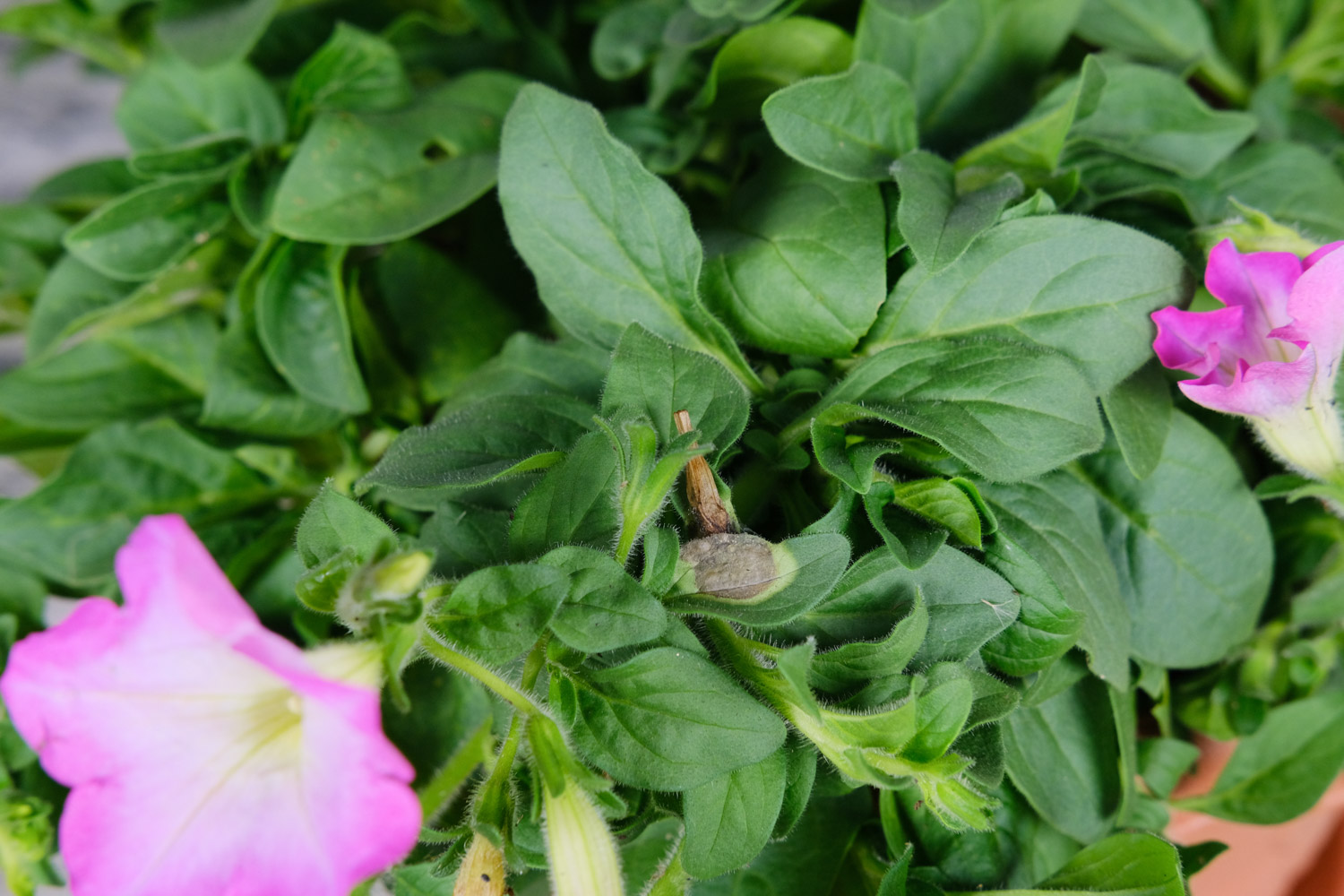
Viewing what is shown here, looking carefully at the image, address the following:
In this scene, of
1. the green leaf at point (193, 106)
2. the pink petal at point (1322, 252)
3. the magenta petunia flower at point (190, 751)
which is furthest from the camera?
the green leaf at point (193, 106)

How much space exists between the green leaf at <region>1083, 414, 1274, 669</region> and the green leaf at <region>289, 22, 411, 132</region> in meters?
0.44

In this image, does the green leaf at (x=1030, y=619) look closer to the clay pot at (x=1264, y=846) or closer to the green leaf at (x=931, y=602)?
the green leaf at (x=931, y=602)

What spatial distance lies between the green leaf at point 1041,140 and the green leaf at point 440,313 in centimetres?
29

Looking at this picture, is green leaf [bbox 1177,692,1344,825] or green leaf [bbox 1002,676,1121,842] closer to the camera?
green leaf [bbox 1002,676,1121,842]

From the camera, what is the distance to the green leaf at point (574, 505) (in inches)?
14.9

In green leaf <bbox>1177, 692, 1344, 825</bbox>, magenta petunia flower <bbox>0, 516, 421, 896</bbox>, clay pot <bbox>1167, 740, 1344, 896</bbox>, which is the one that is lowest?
clay pot <bbox>1167, 740, 1344, 896</bbox>

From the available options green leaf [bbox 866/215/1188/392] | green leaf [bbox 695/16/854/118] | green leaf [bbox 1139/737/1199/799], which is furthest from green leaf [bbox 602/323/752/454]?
green leaf [bbox 1139/737/1199/799]

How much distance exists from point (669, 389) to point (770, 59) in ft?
0.79

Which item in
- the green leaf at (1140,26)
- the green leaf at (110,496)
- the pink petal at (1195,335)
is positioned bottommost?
the green leaf at (110,496)

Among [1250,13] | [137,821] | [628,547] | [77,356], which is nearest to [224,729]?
[137,821]

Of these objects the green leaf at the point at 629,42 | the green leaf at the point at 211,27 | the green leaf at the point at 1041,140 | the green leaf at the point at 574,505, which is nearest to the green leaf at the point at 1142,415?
the green leaf at the point at 1041,140

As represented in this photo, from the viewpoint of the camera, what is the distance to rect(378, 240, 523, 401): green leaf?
0.60 metres

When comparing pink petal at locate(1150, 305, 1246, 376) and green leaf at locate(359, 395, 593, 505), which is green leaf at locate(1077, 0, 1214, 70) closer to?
pink petal at locate(1150, 305, 1246, 376)

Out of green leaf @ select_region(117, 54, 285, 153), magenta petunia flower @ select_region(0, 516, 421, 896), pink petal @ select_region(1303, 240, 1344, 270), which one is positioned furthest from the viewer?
green leaf @ select_region(117, 54, 285, 153)
